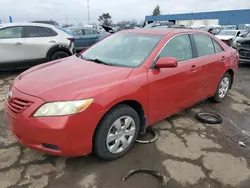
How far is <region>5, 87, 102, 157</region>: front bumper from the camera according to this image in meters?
2.24

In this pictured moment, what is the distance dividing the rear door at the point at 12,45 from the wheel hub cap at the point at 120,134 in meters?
5.08

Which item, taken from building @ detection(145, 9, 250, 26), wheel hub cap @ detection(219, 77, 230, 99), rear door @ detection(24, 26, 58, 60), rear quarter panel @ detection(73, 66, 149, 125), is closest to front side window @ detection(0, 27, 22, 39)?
rear door @ detection(24, 26, 58, 60)

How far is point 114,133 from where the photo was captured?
268 centimetres

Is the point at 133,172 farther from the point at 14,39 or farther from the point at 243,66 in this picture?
the point at 243,66

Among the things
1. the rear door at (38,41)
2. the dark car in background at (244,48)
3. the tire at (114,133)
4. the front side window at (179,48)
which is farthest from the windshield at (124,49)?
the dark car in background at (244,48)

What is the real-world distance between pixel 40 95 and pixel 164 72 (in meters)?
1.65

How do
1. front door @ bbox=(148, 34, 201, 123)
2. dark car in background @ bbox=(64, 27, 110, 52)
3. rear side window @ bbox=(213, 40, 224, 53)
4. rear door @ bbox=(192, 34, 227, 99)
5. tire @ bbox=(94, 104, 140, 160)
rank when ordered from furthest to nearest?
dark car in background @ bbox=(64, 27, 110, 52), rear side window @ bbox=(213, 40, 224, 53), rear door @ bbox=(192, 34, 227, 99), front door @ bbox=(148, 34, 201, 123), tire @ bbox=(94, 104, 140, 160)

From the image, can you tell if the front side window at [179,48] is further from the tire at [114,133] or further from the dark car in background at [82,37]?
the dark car in background at [82,37]

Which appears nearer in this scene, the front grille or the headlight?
the headlight

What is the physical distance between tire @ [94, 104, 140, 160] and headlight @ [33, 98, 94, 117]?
357 millimetres

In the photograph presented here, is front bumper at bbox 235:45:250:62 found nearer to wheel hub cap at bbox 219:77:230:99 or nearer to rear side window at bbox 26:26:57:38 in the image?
wheel hub cap at bbox 219:77:230:99

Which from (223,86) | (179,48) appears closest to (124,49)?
(179,48)

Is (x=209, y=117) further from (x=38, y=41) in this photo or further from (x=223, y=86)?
(x=38, y=41)

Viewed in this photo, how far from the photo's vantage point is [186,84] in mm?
3545
